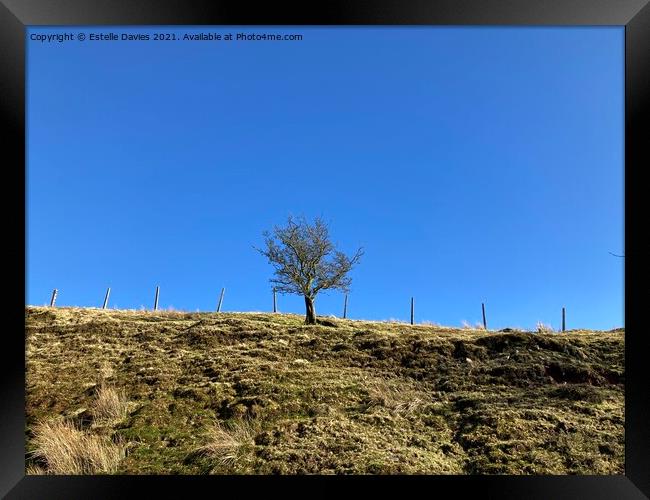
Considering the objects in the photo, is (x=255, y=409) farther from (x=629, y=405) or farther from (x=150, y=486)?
(x=629, y=405)

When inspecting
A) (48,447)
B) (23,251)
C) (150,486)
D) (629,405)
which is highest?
(23,251)

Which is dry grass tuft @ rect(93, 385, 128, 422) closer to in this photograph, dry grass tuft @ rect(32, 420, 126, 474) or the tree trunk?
dry grass tuft @ rect(32, 420, 126, 474)

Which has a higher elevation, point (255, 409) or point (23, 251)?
point (23, 251)

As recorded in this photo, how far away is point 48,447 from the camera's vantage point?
255 inches

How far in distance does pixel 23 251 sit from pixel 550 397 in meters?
8.39

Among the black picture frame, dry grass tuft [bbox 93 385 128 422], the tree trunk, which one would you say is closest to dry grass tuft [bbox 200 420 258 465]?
dry grass tuft [bbox 93 385 128 422]

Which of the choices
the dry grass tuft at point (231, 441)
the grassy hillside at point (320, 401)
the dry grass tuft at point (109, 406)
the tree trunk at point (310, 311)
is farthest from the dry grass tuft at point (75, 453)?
the tree trunk at point (310, 311)

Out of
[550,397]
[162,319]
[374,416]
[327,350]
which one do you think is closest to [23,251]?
[374,416]

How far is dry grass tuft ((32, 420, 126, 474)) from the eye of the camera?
20.1 feet

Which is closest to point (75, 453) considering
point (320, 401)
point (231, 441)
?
point (231, 441)

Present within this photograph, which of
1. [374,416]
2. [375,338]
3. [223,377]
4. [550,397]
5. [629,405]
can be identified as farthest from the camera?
[375,338]

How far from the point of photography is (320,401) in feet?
27.0

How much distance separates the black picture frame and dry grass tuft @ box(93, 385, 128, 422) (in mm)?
4347

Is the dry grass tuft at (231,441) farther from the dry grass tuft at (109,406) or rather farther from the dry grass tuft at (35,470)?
the dry grass tuft at (35,470)
